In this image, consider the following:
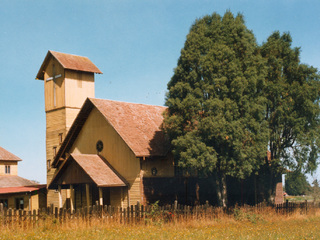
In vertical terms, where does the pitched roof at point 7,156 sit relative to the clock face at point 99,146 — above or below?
above

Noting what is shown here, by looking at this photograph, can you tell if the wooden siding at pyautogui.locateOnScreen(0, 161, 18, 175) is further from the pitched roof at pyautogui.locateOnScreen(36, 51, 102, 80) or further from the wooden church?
the pitched roof at pyautogui.locateOnScreen(36, 51, 102, 80)

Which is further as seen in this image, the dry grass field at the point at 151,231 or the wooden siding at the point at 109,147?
the wooden siding at the point at 109,147

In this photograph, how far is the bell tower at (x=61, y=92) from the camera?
135 ft

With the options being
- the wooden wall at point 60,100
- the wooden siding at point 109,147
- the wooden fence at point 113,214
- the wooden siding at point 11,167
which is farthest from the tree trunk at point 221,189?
the wooden siding at point 11,167

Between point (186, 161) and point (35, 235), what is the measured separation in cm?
1294

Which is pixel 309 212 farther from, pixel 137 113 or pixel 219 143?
pixel 137 113

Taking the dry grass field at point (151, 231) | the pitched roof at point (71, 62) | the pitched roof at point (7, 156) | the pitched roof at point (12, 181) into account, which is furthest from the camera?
the pitched roof at point (7, 156)

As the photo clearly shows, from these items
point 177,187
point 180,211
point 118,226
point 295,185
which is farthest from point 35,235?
point 295,185

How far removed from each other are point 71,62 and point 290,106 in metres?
21.0

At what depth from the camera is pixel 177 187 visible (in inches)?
1371

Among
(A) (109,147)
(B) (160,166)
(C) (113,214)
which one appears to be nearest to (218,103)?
(B) (160,166)

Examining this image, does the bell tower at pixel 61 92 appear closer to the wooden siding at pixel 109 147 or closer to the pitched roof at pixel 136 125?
the wooden siding at pixel 109 147

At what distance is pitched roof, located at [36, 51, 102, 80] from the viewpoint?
137ft

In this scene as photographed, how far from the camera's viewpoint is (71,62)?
4225cm
